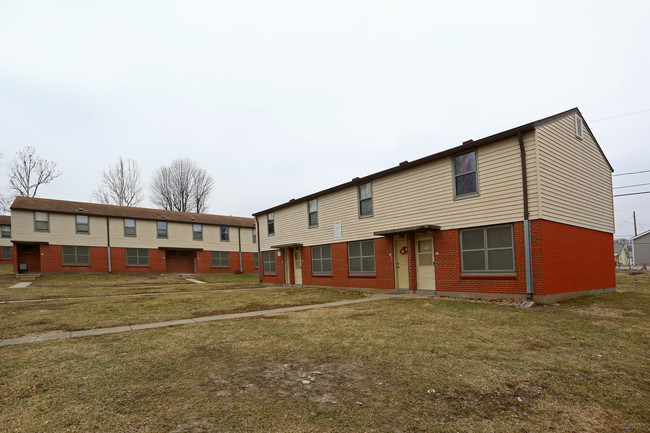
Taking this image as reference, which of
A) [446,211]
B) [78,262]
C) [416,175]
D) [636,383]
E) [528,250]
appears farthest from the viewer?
[78,262]

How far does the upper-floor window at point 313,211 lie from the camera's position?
68.8ft

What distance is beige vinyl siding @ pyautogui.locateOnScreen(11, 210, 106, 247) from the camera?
28.3 m

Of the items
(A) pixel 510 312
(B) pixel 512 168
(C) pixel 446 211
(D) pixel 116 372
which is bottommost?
(A) pixel 510 312

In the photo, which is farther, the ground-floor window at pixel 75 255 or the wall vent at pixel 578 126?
the ground-floor window at pixel 75 255

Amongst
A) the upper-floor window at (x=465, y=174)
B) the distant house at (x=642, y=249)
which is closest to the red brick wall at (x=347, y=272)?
the upper-floor window at (x=465, y=174)

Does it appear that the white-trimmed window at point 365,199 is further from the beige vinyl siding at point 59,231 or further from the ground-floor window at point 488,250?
the beige vinyl siding at point 59,231

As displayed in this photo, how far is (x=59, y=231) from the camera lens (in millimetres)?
29938

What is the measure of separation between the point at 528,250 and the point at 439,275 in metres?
3.57

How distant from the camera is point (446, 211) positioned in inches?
528

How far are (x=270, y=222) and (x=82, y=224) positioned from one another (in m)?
18.2

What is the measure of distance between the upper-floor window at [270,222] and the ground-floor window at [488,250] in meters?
15.5

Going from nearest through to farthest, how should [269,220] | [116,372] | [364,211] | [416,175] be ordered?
[116,372] → [416,175] → [364,211] → [269,220]

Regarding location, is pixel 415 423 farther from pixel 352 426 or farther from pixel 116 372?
pixel 116 372

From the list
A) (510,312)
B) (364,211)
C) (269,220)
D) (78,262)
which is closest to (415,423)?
(510,312)
